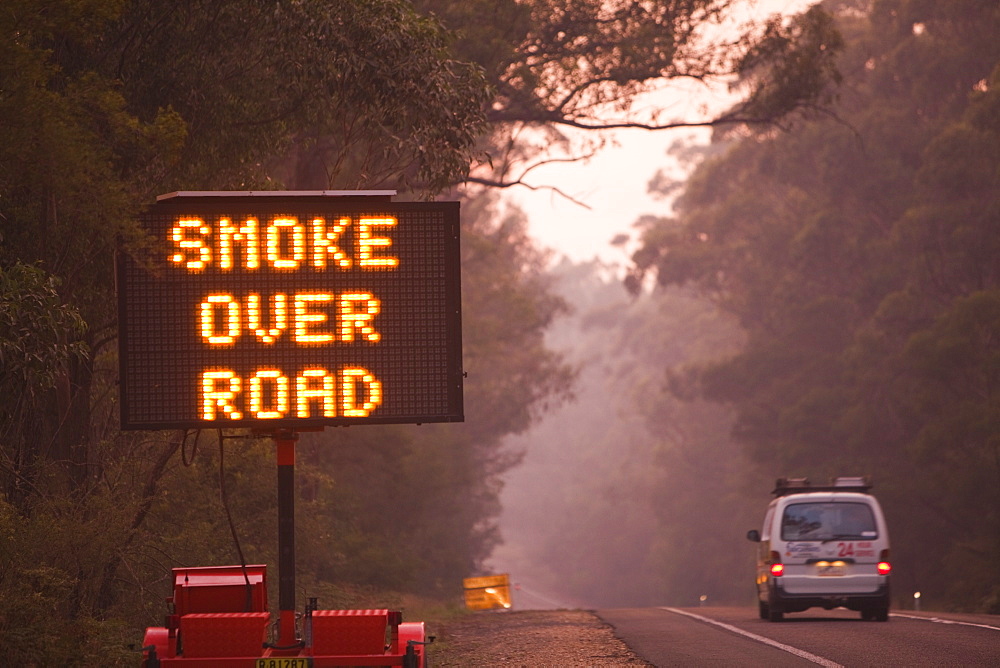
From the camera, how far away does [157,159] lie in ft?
52.7

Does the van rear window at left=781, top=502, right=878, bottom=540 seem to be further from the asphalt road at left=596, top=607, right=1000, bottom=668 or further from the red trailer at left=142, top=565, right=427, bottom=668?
the red trailer at left=142, top=565, right=427, bottom=668

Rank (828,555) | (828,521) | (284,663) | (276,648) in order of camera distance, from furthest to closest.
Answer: (828,521), (828,555), (276,648), (284,663)

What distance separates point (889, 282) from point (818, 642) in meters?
33.3

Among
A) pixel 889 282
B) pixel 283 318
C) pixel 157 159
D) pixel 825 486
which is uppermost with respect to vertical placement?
pixel 889 282

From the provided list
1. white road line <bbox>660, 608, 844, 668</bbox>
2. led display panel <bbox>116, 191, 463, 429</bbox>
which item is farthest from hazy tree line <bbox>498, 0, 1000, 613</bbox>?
led display panel <bbox>116, 191, 463, 429</bbox>

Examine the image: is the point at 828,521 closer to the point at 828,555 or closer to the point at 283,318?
the point at 828,555

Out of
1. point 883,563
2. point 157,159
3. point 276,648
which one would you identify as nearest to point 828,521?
point 883,563

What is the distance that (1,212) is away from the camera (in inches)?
524

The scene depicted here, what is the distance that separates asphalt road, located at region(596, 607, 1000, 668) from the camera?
12820 millimetres

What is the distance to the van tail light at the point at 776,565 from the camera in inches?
762

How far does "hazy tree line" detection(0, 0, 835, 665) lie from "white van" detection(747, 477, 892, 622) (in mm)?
6938

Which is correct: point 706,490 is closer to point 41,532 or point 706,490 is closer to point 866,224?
point 866,224

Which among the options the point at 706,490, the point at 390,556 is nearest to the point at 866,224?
the point at 390,556

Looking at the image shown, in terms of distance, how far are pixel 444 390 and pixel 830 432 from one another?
39785mm
